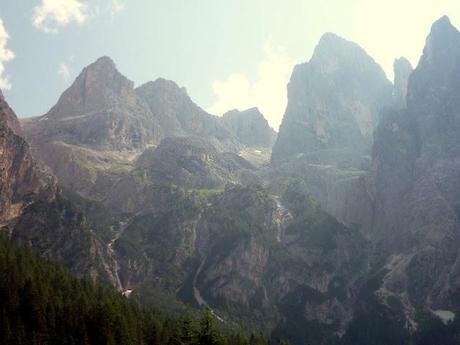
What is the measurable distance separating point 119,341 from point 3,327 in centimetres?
2947

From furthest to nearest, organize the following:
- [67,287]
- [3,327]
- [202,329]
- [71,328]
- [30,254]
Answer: [30,254] → [67,287] → [71,328] → [3,327] → [202,329]

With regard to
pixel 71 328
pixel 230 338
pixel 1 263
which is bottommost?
pixel 230 338

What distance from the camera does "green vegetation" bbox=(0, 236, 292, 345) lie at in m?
137

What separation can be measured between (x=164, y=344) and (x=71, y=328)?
81.9 ft

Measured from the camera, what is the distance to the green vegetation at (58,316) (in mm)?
136875

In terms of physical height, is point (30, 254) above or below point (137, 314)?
above

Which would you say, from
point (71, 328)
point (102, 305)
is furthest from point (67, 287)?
point (71, 328)

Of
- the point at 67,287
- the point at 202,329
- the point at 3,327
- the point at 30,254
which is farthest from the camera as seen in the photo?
the point at 30,254

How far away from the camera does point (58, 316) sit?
14475cm

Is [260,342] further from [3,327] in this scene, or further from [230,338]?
[3,327]

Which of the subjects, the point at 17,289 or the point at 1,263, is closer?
the point at 17,289

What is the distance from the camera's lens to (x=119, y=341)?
148m

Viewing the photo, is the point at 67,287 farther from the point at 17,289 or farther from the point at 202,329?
the point at 202,329

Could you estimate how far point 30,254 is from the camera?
195 metres
